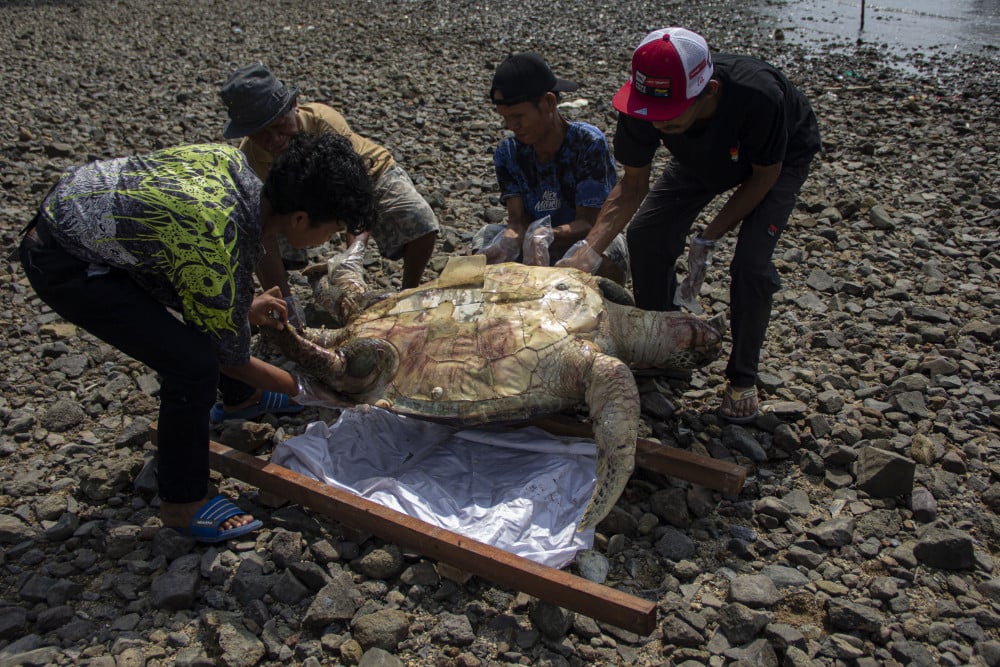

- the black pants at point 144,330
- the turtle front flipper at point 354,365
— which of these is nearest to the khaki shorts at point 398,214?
the turtle front flipper at point 354,365

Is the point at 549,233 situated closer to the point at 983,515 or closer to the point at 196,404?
the point at 196,404

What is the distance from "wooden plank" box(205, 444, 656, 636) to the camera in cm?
279

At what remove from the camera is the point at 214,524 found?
3.35 metres

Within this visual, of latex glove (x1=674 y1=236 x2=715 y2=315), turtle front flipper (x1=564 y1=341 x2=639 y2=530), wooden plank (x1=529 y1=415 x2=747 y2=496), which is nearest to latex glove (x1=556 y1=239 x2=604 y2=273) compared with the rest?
latex glove (x1=674 y1=236 x2=715 y2=315)

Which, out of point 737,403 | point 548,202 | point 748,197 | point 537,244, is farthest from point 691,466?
point 548,202

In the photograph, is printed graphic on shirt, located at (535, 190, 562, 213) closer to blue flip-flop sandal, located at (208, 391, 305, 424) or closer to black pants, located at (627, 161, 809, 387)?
black pants, located at (627, 161, 809, 387)

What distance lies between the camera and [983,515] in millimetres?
3436

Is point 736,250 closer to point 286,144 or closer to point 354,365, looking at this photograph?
point 354,365

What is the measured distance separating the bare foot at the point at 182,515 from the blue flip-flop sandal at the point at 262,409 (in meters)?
0.89

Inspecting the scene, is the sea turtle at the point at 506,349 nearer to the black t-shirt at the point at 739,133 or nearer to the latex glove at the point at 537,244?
the latex glove at the point at 537,244

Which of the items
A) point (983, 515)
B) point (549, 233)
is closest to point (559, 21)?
point (549, 233)

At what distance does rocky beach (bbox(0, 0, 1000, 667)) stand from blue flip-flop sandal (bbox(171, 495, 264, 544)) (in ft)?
0.18

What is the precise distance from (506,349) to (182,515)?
1.67 metres

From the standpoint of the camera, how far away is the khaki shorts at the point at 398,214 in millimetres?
5051
